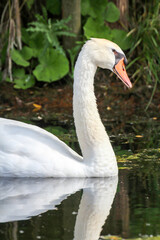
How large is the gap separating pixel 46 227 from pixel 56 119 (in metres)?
4.89

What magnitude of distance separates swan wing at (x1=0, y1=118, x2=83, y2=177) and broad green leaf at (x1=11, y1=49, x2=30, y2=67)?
4185 millimetres

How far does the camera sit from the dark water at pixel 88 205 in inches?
193

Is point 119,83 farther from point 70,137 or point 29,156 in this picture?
point 29,156

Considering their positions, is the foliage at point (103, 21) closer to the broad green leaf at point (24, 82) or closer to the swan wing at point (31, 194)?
the broad green leaf at point (24, 82)

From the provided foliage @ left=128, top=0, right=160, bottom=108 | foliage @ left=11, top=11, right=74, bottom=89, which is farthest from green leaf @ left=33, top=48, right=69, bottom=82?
foliage @ left=128, top=0, right=160, bottom=108

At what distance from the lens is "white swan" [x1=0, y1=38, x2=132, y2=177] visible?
655 centimetres

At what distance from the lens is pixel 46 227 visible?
4.97m

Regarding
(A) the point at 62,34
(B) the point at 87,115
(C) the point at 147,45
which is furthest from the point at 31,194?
(C) the point at 147,45

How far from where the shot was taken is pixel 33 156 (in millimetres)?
6559

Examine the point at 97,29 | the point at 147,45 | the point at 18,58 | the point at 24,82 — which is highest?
the point at 97,29

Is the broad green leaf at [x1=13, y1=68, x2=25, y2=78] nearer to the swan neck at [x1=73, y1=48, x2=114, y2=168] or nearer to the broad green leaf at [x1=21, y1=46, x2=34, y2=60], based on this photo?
the broad green leaf at [x1=21, y1=46, x2=34, y2=60]

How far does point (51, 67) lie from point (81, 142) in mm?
4372

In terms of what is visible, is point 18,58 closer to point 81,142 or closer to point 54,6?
point 54,6

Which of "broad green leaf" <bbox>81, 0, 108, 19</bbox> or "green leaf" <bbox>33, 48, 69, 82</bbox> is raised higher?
"broad green leaf" <bbox>81, 0, 108, 19</bbox>
